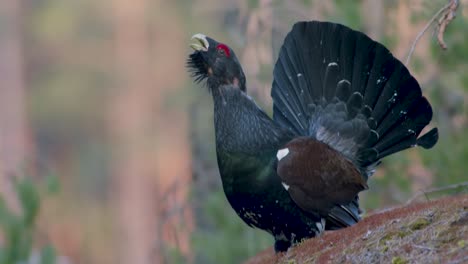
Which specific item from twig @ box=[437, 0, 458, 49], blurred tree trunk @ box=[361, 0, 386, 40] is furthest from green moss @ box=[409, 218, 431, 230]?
blurred tree trunk @ box=[361, 0, 386, 40]

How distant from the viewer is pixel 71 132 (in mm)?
38438

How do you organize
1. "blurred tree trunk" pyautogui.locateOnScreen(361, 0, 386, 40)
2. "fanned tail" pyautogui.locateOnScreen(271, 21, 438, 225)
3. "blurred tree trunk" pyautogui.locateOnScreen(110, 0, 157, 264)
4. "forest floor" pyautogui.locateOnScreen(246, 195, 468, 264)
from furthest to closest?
"blurred tree trunk" pyautogui.locateOnScreen(110, 0, 157, 264) → "blurred tree trunk" pyautogui.locateOnScreen(361, 0, 386, 40) → "fanned tail" pyautogui.locateOnScreen(271, 21, 438, 225) → "forest floor" pyautogui.locateOnScreen(246, 195, 468, 264)

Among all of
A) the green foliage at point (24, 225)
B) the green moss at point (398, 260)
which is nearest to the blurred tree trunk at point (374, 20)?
the green foliage at point (24, 225)

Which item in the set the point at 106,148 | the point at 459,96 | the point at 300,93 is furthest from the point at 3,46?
the point at 300,93

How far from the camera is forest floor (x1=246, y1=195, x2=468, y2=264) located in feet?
17.4

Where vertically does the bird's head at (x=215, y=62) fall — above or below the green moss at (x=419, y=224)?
above

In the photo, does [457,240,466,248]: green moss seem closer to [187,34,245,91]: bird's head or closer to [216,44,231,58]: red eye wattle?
[187,34,245,91]: bird's head

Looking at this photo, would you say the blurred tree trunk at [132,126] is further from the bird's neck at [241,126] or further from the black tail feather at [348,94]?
the bird's neck at [241,126]

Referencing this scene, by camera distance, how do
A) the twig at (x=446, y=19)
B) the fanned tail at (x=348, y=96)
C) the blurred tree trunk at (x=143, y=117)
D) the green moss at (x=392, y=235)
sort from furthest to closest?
1. the blurred tree trunk at (x=143, y=117)
2. the fanned tail at (x=348, y=96)
3. the twig at (x=446, y=19)
4. the green moss at (x=392, y=235)

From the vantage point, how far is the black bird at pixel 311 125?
257 inches

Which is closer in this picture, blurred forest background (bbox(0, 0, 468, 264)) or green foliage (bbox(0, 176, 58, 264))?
green foliage (bbox(0, 176, 58, 264))

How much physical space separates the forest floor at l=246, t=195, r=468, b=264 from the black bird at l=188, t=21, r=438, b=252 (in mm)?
305

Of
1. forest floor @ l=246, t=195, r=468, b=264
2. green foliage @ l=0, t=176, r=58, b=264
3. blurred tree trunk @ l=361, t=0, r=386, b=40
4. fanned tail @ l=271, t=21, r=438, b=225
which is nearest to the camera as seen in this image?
forest floor @ l=246, t=195, r=468, b=264

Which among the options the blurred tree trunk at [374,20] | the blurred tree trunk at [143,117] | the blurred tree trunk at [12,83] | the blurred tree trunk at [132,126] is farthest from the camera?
the blurred tree trunk at [12,83]
